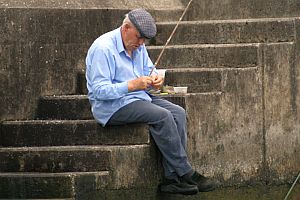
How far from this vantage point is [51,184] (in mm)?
7375

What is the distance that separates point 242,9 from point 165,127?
291 cm

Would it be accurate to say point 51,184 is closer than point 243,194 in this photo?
Yes

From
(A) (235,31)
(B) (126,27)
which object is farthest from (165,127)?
(A) (235,31)

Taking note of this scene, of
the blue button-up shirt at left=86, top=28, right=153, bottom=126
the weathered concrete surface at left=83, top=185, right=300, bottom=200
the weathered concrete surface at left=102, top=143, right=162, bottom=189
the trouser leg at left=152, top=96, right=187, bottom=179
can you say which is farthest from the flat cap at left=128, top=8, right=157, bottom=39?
the weathered concrete surface at left=83, top=185, right=300, bottom=200

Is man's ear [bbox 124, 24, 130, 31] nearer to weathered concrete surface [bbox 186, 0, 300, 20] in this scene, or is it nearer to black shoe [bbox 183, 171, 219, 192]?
black shoe [bbox 183, 171, 219, 192]

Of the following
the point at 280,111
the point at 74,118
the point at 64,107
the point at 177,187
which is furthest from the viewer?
the point at 280,111

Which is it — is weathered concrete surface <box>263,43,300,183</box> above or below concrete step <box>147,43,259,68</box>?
below

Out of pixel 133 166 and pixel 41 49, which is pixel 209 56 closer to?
pixel 41 49

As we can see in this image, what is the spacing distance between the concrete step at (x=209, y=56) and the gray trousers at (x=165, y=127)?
1410 mm

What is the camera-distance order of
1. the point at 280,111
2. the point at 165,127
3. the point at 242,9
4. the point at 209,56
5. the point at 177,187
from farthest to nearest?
the point at 242,9 < the point at 209,56 < the point at 280,111 < the point at 177,187 < the point at 165,127

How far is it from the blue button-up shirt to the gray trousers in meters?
0.08

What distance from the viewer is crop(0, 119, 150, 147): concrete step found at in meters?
7.72

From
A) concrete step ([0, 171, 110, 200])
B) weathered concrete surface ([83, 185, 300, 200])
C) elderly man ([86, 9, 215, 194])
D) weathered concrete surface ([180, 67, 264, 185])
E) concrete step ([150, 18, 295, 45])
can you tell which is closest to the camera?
concrete step ([0, 171, 110, 200])

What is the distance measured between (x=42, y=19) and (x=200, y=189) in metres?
2.40
